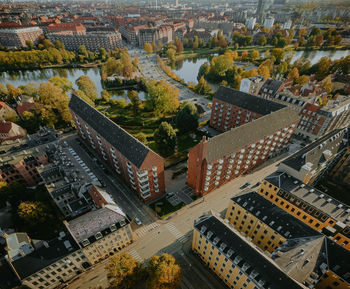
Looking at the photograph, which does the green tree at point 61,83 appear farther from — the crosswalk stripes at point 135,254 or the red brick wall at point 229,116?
the crosswalk stripes at point 135,254

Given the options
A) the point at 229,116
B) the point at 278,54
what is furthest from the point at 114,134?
the point at 278,54

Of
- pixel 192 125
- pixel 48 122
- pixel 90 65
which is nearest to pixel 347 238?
pixel 192 125

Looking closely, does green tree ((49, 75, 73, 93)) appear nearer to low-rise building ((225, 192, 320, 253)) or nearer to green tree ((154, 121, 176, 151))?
green tree ((154, 121, 176, 151))

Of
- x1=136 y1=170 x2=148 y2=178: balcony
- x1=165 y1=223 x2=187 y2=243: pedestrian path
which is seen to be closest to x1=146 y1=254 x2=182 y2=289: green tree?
x1=165 y1=223 x2=187 y2=243: pedestrian path

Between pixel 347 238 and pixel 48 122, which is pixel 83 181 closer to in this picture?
pixel 48 122

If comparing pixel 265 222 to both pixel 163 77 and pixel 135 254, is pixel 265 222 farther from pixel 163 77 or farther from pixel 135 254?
pixel 163 77

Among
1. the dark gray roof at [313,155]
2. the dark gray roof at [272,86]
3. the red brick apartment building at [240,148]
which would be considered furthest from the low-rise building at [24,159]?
the dark gray roof at [272,86]
